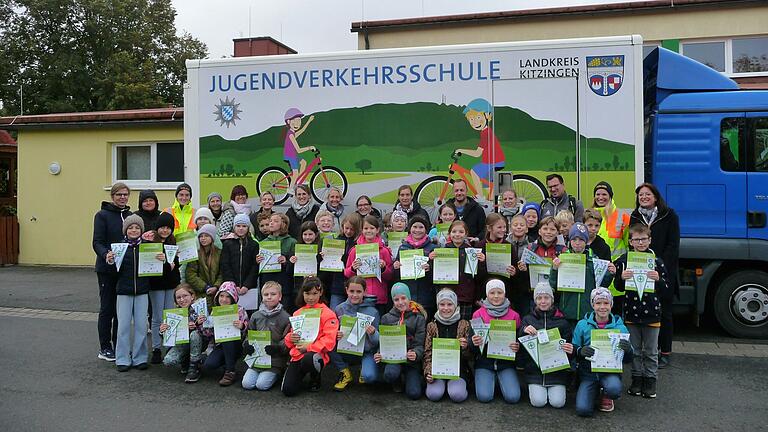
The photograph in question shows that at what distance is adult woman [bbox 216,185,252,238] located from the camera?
666cm

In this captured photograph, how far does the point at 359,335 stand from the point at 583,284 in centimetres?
195

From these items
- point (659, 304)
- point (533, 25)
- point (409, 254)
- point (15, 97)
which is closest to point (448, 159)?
point (409, 254)

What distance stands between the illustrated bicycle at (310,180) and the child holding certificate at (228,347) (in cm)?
141

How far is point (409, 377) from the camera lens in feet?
17.2

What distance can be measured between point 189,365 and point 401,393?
6.86 ft

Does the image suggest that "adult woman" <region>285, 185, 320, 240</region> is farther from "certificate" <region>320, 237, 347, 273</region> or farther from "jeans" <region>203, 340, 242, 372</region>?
"jeans" <region>203, 340, 242, 372</region>

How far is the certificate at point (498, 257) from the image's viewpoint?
555cm

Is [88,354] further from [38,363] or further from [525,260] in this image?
[525,260]

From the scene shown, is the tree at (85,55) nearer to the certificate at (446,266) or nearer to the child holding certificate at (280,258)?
the child holding certificate at (280,258)

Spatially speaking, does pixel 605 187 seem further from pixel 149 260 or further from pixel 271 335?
pixel 149 260

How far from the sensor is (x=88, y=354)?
6.76 m

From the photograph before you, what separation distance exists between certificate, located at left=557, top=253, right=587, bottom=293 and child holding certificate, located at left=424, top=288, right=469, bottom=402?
2.93 ft

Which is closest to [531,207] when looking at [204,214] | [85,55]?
[204,214]

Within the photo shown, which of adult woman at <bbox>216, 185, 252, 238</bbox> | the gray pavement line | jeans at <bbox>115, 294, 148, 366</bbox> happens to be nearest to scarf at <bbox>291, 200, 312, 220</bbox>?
adult woman at <bbox>216, 185, 252, 238</bbox>
